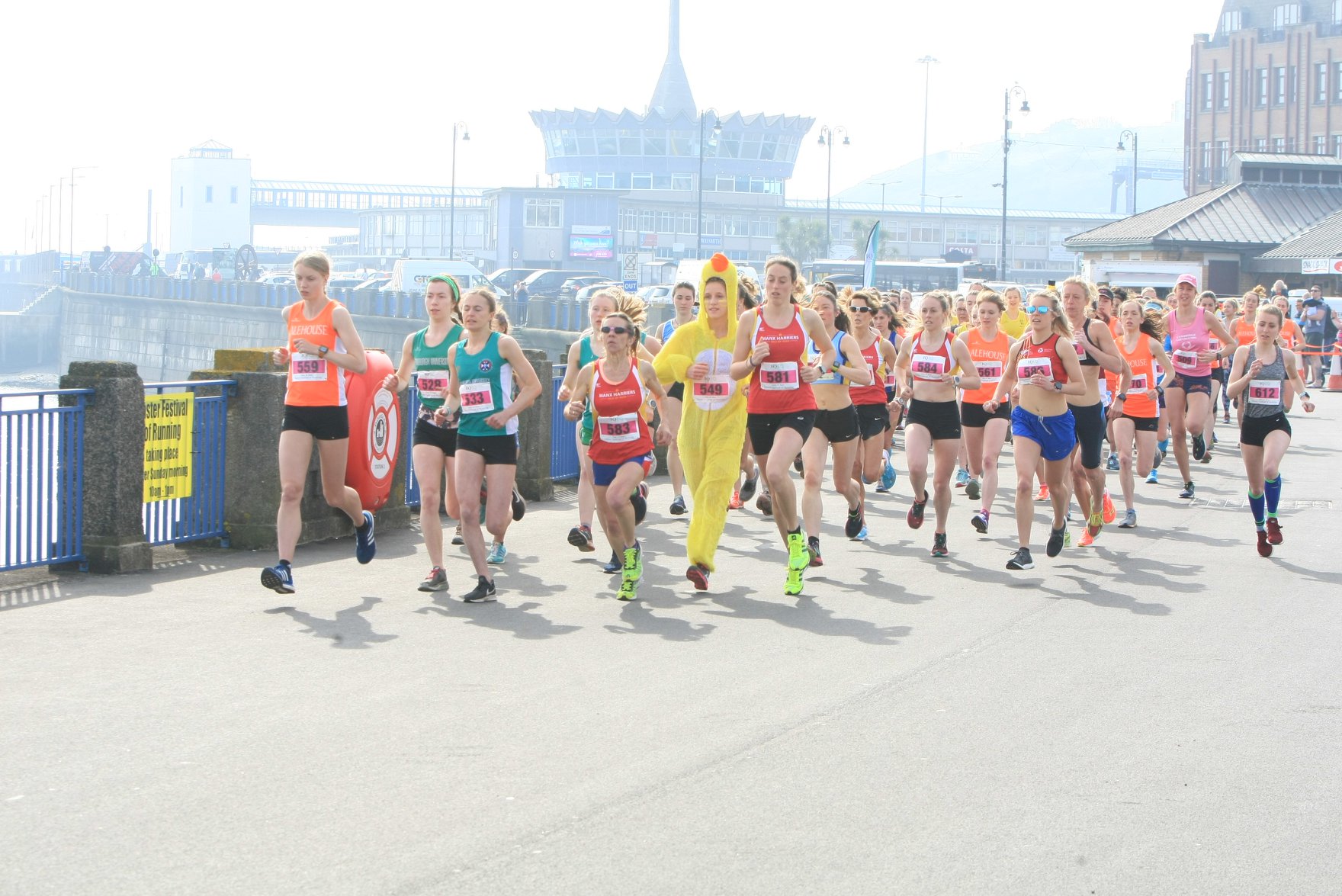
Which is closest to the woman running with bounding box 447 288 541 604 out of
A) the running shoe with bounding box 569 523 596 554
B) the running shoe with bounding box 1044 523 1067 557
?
the running shoe with bounding box 569 523 596 554

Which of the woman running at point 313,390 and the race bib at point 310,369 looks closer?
the woman running at point 313,390

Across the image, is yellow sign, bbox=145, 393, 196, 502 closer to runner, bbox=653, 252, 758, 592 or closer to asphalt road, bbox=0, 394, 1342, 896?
asphalt road, bbox=0, 394, 1342, 896

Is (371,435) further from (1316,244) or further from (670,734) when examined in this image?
(1316,244)

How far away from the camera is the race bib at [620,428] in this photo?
9258mm

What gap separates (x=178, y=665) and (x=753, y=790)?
3131 mm

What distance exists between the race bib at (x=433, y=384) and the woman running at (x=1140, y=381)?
6.20 metres

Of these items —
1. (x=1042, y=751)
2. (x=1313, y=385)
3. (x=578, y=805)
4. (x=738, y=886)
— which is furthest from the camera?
(x=1313, y=385)

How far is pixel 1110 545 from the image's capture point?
11734 mm

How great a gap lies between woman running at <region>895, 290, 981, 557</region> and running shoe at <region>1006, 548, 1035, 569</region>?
0.78 metres

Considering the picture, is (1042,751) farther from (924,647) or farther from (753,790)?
(924,647)

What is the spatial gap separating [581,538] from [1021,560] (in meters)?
2.95

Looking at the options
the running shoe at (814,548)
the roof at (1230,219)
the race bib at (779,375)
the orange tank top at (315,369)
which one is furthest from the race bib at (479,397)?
the roof at (1230,219)

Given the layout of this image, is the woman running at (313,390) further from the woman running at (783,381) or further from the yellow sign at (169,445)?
the woman running at (783,381)

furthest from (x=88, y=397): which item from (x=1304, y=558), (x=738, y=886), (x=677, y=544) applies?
(x=1304, y=558)
